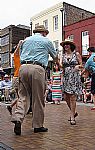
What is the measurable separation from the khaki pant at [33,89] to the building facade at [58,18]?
28.5 meters

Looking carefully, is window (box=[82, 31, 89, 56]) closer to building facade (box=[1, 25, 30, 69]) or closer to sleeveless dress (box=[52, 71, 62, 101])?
building facade (box=[1, 25, 30, 69])

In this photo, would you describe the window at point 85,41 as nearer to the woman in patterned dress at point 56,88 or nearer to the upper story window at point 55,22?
the upper story window at point 55,22

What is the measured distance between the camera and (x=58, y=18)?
35250 mm

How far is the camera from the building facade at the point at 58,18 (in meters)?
34.8

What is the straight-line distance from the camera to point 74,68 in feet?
21.9

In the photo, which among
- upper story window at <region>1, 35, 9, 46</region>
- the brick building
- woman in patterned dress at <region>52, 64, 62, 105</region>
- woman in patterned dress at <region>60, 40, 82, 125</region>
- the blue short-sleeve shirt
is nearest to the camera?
the blue short-sleeve shirt

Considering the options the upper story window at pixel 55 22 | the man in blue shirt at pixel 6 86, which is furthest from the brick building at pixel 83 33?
the man in blue shirt at pixel 6 86

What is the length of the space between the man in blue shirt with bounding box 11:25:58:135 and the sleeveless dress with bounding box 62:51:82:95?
135 cm

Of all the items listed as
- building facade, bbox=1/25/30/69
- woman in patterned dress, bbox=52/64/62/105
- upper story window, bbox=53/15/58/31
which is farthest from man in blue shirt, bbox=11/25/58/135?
building facade, bbox=1/25/30/69

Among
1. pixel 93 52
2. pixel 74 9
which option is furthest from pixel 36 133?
pixel 74 9

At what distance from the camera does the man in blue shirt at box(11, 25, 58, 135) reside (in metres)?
5.22

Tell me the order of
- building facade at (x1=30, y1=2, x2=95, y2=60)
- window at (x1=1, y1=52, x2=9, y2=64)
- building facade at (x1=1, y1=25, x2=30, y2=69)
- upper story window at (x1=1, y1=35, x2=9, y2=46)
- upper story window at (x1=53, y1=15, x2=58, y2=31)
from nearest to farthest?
building facade at (x1=30, y1=2, x2=95, y2=60) < upper story window at (x1=53, y1=15, x2=58, y2=31) < building facade at (x1=1, y1=25, x2=30, y2=69) < window at (x1=1, y1=52, x2=9, y2=64) < upper story window at (x1=1, y1=35, x2=9, y2=46)

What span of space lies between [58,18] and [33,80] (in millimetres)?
30690

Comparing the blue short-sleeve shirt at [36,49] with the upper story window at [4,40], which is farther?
the upper story window at [4,40]
